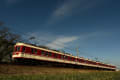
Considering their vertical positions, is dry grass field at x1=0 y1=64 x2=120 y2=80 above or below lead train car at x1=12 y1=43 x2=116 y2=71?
below

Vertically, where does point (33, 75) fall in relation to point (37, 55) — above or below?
below

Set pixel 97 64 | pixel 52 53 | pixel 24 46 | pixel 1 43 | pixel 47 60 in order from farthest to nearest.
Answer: pixel 97 64
pixel 1 43
pixel 52 53
pixel 47 60
pixel 24 46

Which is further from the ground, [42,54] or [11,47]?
[11,47]

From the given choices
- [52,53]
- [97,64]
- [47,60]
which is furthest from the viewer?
[97,64]

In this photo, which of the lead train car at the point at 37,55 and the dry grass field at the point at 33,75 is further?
the lead train car at the point at 37,55

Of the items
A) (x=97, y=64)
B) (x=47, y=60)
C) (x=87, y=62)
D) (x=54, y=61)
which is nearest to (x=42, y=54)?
(x=47, y=60)

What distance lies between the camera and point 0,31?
2883 centimetres

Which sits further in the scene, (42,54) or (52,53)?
(52,53)

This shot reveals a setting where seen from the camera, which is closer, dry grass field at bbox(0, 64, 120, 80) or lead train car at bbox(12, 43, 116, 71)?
dry grass field at bbox(0, 64, 120, 80)

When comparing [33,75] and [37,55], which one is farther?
[37,55]

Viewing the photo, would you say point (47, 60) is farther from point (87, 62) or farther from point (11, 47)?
point (87, 62)

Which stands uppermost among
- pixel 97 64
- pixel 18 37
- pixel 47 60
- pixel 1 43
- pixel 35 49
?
pixel 18 37

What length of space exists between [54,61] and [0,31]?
54.9ft

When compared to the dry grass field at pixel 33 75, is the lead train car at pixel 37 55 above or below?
above
